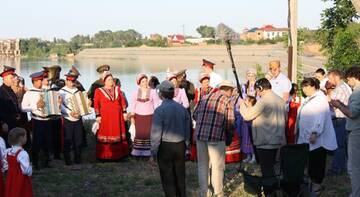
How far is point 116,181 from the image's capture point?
8.46 metres

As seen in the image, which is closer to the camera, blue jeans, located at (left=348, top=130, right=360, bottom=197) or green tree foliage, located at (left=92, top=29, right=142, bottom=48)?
blue jeans, located at (left=348, top=130, right=360, bottom=197)

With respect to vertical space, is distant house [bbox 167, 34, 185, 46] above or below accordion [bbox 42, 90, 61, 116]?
below

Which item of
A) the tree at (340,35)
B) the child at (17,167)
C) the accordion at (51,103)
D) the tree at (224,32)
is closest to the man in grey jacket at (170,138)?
the tree at (224,32)

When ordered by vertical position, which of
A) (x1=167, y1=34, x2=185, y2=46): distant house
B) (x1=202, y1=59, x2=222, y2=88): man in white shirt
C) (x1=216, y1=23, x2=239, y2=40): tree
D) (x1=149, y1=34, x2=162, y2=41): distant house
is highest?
(x1=216, y1=23, x2=239, y2=40): tree

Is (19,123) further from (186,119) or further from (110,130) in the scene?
(186,119)

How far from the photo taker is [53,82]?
34.7ft

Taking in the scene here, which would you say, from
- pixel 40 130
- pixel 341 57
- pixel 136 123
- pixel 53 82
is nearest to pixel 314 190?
pixel 136 123

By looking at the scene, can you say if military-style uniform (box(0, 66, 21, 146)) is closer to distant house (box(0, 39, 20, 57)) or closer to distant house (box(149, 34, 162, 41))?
distant house (box(0, 39, 20, 57))

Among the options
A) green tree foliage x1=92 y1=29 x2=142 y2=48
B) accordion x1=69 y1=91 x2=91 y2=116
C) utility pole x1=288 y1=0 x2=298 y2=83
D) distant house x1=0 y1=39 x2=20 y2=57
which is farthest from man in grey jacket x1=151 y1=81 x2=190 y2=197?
green tree foliage x1=92 y1=29 x2=142 y2=48

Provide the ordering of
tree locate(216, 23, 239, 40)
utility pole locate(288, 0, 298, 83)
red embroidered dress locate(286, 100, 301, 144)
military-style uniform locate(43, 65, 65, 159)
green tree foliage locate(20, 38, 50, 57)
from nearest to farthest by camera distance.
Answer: tree locate(216, 23, 239, 40) → red embroidered dress locate(286, 100, 301, 144) → military-style uniform locate(43, 65, 65, 159) → utility pole locate(288, 0, 298, 83) → green tree foliage locate(20, 38, 50, 57)

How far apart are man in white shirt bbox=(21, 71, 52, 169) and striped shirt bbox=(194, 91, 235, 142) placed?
3.22 metres

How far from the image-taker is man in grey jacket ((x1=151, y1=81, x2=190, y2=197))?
677 centimetres

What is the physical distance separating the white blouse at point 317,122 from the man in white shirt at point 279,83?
1.91 metres

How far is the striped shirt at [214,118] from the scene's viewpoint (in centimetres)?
701
